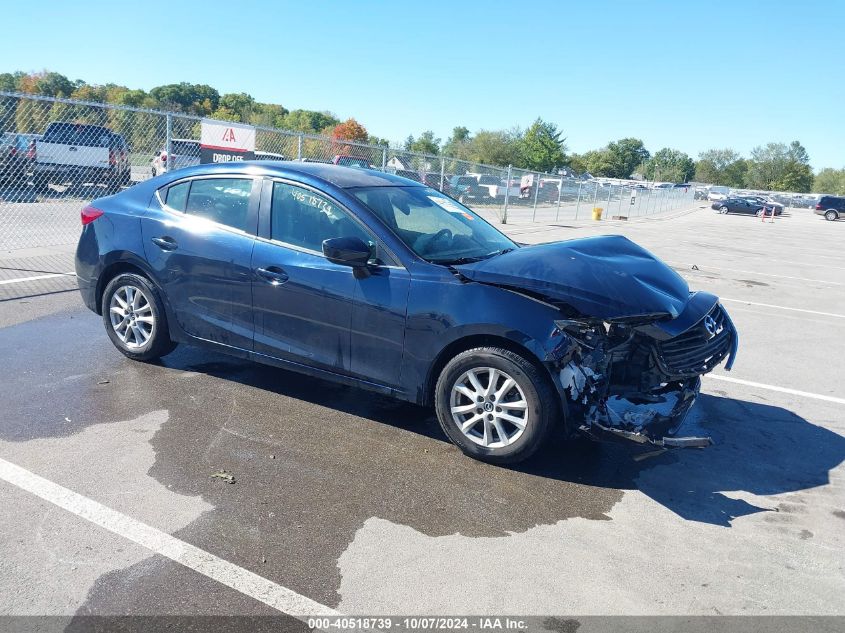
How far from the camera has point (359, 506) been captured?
3465 millimetres

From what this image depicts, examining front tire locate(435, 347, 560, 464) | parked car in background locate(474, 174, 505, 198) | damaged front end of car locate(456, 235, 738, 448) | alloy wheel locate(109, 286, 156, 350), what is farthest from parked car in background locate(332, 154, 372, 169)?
front tire locate(435, 347, 560, 464)

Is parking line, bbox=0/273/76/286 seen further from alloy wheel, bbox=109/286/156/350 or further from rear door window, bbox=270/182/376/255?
rear door window, bbox=270/182/376/255

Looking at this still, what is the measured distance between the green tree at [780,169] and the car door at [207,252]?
137 m

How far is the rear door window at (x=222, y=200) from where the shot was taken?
4777mm

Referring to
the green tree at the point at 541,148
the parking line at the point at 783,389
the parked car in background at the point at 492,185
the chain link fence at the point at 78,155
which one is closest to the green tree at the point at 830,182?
the green tree at the point at 541,148

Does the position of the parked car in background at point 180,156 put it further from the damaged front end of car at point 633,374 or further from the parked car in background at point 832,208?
the parked car in background at point 832,208

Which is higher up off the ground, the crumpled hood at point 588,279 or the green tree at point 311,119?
the green tree at point 311,119

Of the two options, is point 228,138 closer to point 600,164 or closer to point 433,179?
point 433,179

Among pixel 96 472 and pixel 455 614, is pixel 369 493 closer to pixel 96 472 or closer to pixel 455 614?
pixel 455 614

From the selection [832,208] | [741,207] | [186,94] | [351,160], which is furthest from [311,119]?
[351,160]

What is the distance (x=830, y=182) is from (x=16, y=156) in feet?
485

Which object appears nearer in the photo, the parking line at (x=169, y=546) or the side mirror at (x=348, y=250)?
the parking line at (x=169, y=546)

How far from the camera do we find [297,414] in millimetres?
4613

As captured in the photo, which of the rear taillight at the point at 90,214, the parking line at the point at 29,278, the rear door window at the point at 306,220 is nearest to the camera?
the rear door window at the point at 306,220
